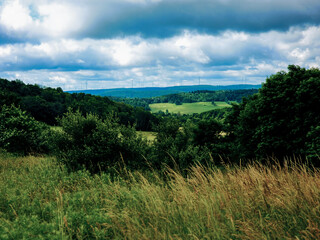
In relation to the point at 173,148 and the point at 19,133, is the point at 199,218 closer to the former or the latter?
the point at 173,148

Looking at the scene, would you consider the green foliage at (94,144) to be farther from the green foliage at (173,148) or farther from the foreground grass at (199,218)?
the foreground grass at (199,218)

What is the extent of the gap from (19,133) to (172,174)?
2222 centimetres

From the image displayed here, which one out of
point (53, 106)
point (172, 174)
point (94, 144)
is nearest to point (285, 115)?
point (94, 144)

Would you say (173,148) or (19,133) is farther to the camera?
(19,133)

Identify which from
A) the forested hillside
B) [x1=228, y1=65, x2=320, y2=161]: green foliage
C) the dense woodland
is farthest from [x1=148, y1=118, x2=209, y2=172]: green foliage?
the forested hillside

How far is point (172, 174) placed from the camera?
6.33 metres

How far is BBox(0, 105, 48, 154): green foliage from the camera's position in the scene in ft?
74.1

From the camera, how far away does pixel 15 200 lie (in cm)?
517

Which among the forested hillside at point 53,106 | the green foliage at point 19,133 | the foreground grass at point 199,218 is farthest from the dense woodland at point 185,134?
the forested hillside at point 53,106

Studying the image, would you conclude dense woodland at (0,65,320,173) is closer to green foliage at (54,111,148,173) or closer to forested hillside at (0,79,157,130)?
green foliage at (54,111,148,173)

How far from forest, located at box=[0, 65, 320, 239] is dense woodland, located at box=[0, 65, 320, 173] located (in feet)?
0.26

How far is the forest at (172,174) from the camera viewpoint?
12.0ft

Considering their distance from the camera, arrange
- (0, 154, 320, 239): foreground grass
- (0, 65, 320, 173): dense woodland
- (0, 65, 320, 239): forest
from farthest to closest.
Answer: (0, 65, 320, 173): dense woodland < (0, 65, 320, 239): forest < (0, 154, 320, 239): foreground grass

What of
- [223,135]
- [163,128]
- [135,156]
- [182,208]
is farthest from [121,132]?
[223,135]
